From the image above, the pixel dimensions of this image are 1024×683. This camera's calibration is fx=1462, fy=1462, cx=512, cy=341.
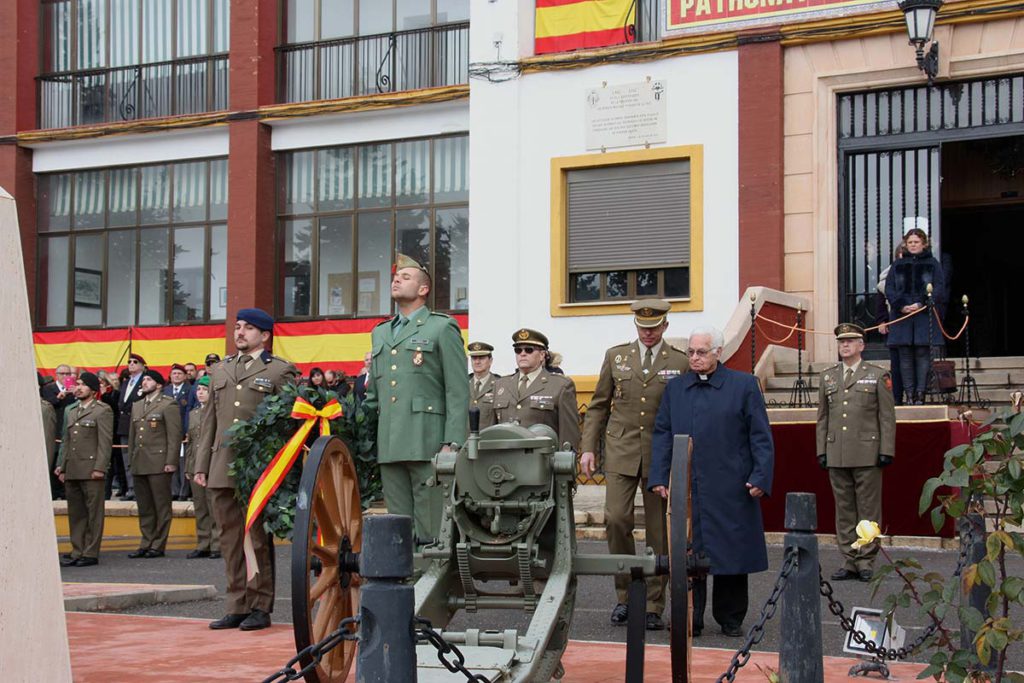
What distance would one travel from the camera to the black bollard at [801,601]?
5.55 meters

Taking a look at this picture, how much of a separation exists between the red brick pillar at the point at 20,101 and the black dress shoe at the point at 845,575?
60.9 feet

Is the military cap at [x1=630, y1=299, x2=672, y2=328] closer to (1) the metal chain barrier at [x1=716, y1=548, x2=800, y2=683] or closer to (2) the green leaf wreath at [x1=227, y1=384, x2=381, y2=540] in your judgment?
(2) the green leaf wreath at [x1=227, y1=384, x2=381, y2=540]

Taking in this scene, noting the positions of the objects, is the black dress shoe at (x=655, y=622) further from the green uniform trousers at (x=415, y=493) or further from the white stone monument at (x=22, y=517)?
the white stone monument at (x=22, y=517)

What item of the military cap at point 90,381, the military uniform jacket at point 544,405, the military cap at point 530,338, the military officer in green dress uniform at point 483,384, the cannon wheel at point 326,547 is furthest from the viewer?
the military cap at point 90,381

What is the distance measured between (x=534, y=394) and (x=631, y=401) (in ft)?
7.11

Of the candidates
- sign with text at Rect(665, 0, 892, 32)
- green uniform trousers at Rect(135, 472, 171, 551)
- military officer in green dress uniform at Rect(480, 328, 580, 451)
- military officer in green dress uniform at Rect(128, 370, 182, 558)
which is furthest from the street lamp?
green uniform trousers at Rect(135, 472, 171, 551)

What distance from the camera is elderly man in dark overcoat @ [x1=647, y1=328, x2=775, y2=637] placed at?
8820 mm

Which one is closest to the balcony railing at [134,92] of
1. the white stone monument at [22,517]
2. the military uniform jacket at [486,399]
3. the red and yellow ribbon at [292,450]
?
the military uniform jacket at [486,399]

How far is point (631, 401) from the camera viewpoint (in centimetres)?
974

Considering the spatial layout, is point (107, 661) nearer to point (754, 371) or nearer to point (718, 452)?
point (718, 452)

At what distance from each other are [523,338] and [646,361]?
242cm

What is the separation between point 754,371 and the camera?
16609 millimetres

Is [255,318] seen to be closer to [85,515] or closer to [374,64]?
[85,515]

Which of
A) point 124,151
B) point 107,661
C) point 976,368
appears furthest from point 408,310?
point 124,151
